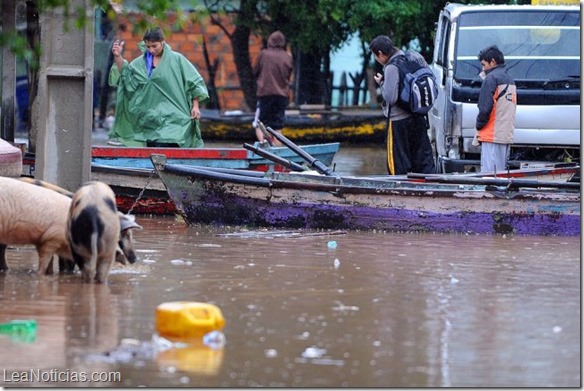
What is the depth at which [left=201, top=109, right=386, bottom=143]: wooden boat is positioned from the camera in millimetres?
25844

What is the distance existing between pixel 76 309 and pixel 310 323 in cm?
168

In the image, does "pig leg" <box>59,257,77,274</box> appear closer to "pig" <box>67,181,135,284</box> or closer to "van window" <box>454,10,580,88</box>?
"pig" <box>67,181,135,284</box>

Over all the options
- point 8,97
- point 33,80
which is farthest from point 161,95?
point 8,97

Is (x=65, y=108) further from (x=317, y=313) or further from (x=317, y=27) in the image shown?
(x=317, y=27)

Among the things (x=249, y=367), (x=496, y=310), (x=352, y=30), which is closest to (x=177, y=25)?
(x=249, y=367)

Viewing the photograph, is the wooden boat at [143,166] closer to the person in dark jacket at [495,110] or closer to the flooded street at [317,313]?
the flooded street at [317,313]

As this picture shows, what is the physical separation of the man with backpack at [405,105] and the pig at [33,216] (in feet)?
17.6

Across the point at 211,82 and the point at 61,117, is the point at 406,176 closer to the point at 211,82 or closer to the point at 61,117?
the point at 61,117

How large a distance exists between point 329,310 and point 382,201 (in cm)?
457

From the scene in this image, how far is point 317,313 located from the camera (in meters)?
8.88

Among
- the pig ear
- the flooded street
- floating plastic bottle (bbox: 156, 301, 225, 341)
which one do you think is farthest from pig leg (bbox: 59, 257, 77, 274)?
floating plastic bottle (bbox: 156, 301, 225, 341)

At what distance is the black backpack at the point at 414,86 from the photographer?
14641 millimetres

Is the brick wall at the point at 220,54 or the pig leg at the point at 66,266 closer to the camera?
the pig leg at the point at 66,266

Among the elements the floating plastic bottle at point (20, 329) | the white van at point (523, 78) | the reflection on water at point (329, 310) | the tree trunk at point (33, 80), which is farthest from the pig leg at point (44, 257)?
the white van at point (523, 78)
